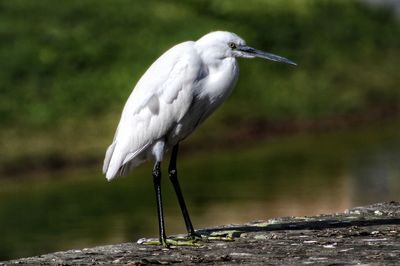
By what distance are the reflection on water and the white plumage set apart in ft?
25.4

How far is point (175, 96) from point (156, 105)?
19 centimetres

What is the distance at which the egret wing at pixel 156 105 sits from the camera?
34.1ft

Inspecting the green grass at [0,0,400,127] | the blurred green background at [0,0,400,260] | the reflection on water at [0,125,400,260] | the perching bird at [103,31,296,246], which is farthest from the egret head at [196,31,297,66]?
the green grass at [0,0,400,127]

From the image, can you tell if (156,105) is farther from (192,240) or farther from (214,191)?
(214,191)

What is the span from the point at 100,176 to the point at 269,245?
15.3 meters

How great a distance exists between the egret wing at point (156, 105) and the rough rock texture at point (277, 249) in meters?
0.65

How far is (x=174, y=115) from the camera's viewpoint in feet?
34.3

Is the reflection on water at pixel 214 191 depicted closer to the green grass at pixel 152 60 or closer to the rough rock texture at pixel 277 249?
the green grass at pixel 152 60

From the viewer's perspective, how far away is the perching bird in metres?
10.4

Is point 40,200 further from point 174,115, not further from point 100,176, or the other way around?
point 174,115

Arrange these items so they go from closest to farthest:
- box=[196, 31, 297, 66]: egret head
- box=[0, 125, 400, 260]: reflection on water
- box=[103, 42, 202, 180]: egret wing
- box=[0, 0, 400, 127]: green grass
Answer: box=[103, 42, 202, 180]: egret wing < box=[196, 31, 297, 66]: egret head < box=[0, 125, 400, 260]: reflection on water < box=[0, 0, 400, 127]: green grass

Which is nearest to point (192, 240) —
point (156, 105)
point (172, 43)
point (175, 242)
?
point (175, 242)

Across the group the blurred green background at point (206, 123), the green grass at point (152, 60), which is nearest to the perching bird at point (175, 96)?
the blurred green background at point (206, 123)

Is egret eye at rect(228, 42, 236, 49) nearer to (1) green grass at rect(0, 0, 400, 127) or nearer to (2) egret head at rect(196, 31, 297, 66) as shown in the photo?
(2) egret head at rect(196, 31, 297, 66)
